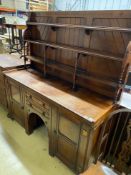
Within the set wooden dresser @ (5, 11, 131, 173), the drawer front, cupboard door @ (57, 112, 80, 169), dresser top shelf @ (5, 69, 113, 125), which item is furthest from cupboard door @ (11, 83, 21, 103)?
cupboard door @ (57, 112, 80, 169)

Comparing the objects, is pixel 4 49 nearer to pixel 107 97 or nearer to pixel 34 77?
pixel 34 77

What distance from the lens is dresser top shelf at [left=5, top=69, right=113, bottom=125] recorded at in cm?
133

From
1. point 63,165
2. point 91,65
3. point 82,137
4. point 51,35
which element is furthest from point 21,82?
point 63,165

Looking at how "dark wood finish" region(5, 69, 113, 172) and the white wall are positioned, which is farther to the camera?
the white wall

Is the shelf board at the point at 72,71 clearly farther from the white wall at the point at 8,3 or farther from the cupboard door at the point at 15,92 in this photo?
the white wall at the point at 8,3

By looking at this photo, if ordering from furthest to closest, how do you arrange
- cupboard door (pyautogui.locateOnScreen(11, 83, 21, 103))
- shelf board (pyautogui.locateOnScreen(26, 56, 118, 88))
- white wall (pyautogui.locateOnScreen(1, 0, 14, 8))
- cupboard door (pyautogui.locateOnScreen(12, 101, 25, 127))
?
1. white wall (pyautogui.locateOnScreen(1, 0, 14, 8))
2. cupboard door (pyautogui.locateOnScreen(12, 101, 25, 127))
3. cupboard door (pyautogui.locateOnScreen(11, 83, 21, 103))
4. shelf board (pyautogui.locateOnScreen(26, 56, 118, 88))

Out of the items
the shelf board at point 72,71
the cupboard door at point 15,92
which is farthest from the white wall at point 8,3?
the cupboard door at point 15,92

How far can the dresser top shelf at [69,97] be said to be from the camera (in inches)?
52.2

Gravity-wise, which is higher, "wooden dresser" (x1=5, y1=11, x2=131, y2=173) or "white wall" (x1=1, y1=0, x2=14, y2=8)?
"white wall" (x1=1, y1=0, x2=14, y2=8)

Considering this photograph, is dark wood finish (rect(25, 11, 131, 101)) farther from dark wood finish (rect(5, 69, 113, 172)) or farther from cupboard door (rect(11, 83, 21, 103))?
cupboard door (rect(11, 83, 21, 103))

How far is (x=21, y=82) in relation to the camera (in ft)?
6.19

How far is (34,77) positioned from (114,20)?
129 cm

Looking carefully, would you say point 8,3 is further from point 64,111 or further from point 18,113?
point 64,111

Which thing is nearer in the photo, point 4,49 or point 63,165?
point 63,165
